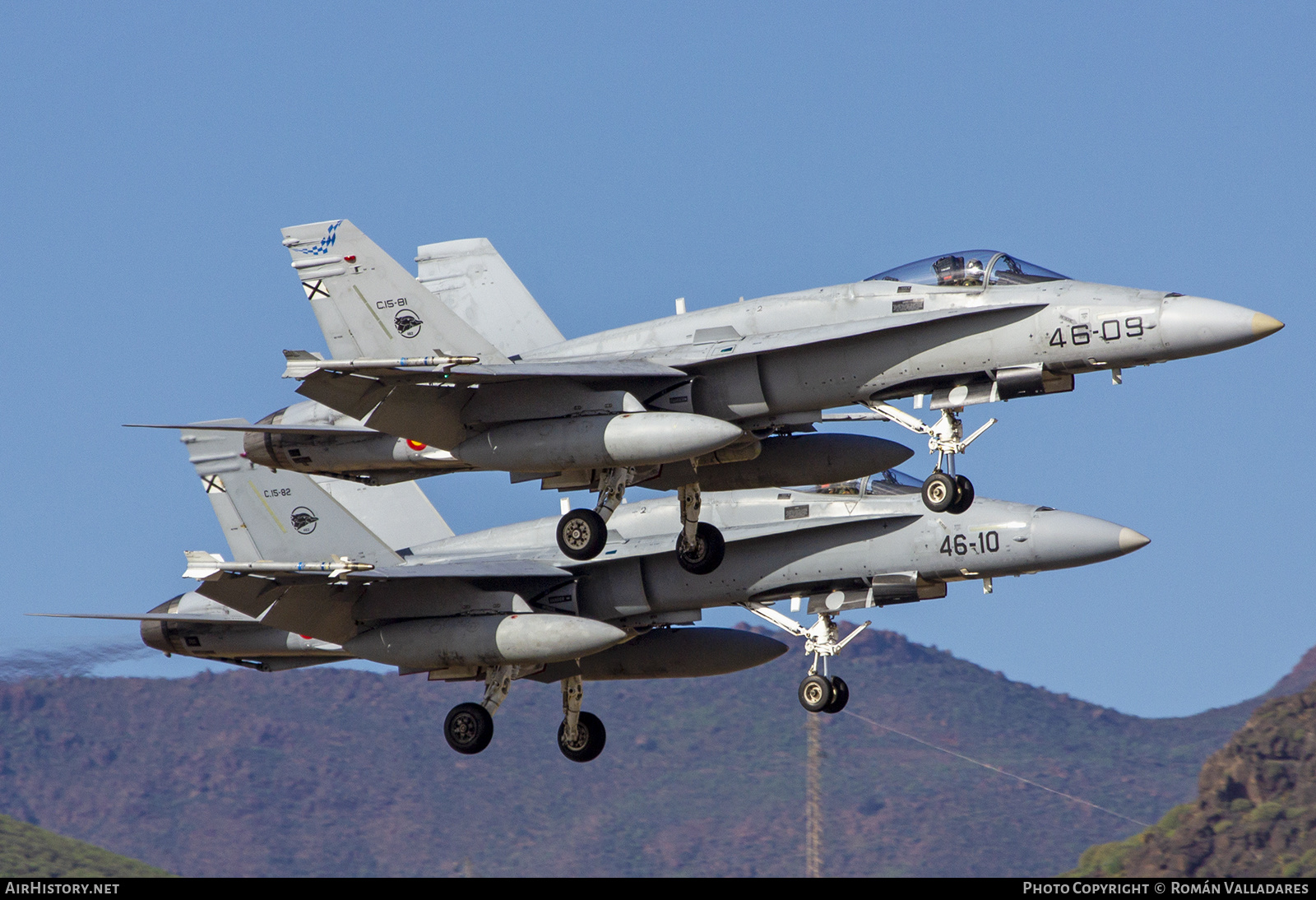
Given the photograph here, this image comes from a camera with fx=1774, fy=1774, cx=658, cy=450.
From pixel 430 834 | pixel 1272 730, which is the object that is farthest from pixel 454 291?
pixel 430 834

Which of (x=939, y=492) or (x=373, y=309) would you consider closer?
(x=939, y=492)

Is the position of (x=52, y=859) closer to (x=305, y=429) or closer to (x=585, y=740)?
(x=585, y=740)

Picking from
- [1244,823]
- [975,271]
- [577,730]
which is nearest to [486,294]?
[577,730]

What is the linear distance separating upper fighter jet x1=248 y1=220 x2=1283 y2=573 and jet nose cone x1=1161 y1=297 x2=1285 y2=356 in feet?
0.06

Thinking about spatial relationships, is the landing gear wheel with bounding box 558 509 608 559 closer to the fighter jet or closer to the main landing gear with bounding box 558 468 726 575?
the main landing gear with bounding box 558 468 726 575

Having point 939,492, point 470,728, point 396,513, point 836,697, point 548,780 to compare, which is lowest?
point 470,728

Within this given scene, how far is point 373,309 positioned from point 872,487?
7.33 metres

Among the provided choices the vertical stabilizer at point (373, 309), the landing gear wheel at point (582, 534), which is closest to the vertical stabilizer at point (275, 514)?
the vertical stabilizer at point (373, 309)

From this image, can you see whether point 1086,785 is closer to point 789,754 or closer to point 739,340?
point 789,754

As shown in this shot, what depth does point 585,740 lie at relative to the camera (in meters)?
27.6

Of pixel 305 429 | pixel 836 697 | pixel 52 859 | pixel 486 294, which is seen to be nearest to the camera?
pixel 305 429

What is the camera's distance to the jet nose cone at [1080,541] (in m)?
23.5

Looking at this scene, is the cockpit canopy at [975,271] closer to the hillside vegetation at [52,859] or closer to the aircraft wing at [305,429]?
the aircraft wing at [305,429]
